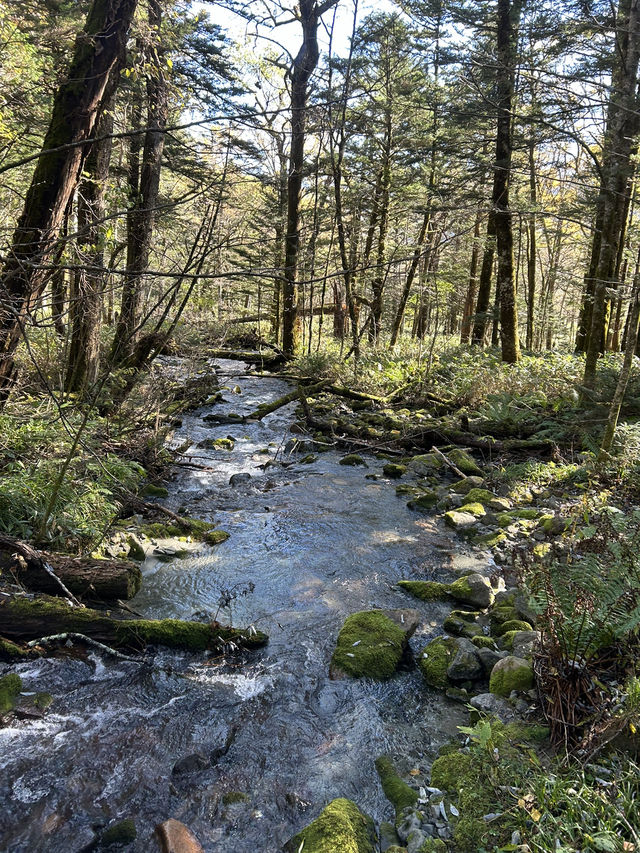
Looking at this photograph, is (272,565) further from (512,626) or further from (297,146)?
(297,146)

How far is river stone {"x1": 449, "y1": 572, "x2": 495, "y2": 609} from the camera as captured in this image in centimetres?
507

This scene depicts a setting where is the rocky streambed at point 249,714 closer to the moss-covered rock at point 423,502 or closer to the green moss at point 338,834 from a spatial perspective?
the green moss at point 338,834

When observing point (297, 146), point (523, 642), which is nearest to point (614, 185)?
point (523, 642)

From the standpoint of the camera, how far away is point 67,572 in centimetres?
450

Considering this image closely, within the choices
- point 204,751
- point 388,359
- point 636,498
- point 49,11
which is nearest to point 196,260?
point 204,751

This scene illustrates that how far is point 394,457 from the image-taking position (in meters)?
10.2

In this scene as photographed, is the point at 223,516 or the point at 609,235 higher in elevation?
the point at 609,235

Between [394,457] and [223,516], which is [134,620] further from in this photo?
[394,457]

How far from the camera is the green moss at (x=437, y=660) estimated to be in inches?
157

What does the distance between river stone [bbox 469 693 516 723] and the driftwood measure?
323cm

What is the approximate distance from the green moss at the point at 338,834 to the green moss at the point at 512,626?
6.91 feet

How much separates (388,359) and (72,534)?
11.9 metres

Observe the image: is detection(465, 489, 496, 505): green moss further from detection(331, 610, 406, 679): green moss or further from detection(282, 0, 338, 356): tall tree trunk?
detection(282, 0, 338, 356): tall tree trunk

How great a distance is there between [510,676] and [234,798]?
1.99 m
